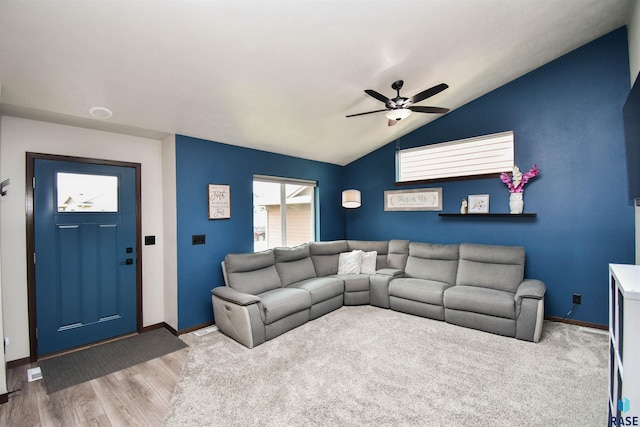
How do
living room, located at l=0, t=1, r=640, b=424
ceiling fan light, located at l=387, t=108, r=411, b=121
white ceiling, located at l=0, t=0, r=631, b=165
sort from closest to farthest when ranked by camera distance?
white ceiling, located at l=0, t=0, r=631, b=165, living room, located at l=0, t=1, r=640, b=424, ceiling fan light, located at l=387, t=108, r=411, b=121

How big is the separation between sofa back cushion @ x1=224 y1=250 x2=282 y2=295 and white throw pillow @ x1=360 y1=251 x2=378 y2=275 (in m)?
1.42

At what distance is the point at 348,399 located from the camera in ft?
6.98

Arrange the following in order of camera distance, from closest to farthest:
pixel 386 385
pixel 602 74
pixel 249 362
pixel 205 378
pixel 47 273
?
pixel 386 385, pixel 205 378, pixel 249 362, pixel 47 273, pixel 602 74

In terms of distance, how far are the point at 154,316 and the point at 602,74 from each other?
6.17m

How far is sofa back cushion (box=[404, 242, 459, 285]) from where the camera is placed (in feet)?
13.2

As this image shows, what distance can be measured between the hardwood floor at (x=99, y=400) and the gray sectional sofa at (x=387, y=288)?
876mm

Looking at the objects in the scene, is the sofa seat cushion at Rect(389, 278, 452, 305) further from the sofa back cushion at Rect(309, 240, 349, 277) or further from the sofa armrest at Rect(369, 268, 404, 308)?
the sofa back cushion at Rect(309, 240, 349, 277)

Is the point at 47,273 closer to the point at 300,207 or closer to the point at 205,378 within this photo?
the point at 205,378

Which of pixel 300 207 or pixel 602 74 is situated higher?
pixel 602 74

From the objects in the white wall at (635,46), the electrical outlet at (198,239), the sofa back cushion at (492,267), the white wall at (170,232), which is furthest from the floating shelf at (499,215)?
the white wall at (170,232)

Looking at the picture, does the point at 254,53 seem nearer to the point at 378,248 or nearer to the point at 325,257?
the point at 325,257

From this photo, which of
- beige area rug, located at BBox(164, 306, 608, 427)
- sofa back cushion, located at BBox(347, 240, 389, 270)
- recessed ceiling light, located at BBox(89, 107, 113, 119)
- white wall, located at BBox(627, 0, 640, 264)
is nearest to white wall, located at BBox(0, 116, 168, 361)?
recessed ceiling light, located at BBox(89, 107, 113, 119)

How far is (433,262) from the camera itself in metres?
4.20

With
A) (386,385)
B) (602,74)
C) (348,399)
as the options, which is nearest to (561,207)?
(602,74)
